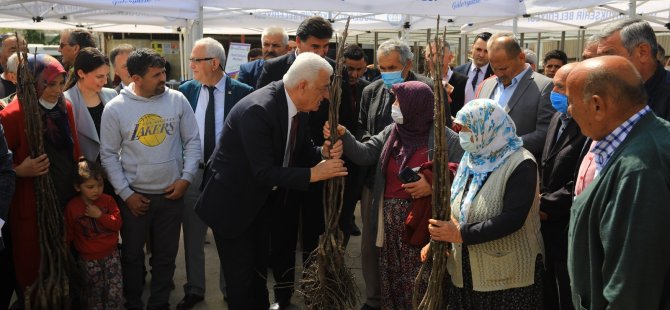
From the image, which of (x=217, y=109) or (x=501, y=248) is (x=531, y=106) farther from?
(x=217, y=109)

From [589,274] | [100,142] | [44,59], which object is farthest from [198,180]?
[589,274]

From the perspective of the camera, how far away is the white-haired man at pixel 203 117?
4270 mm

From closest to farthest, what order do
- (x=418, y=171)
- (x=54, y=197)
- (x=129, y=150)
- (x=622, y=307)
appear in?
(x=622, y=307) → (x=418, y=171) → (x=54, y=197) → (x=129, y=150)

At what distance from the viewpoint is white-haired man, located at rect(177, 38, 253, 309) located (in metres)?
4.27

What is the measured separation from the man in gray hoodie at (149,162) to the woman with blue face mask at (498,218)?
1997 millimetres

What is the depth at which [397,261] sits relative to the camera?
3527mm

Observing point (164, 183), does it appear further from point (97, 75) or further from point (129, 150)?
point (97, 75)

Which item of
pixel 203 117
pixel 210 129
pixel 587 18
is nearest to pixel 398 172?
pixel 210 129

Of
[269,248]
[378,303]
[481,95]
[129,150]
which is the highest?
[481,95]

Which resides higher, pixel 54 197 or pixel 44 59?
pixel 44 59

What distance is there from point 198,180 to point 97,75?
3.40ft

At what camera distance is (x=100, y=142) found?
3889 mm

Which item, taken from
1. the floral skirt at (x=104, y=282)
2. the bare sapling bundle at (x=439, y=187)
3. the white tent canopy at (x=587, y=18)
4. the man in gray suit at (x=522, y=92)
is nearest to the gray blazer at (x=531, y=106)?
the man in gray suit at (x=522, y=92)

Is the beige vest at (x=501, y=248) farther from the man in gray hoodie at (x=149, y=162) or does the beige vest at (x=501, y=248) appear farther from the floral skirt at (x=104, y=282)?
the floral skirt at (x=104, y=282)
